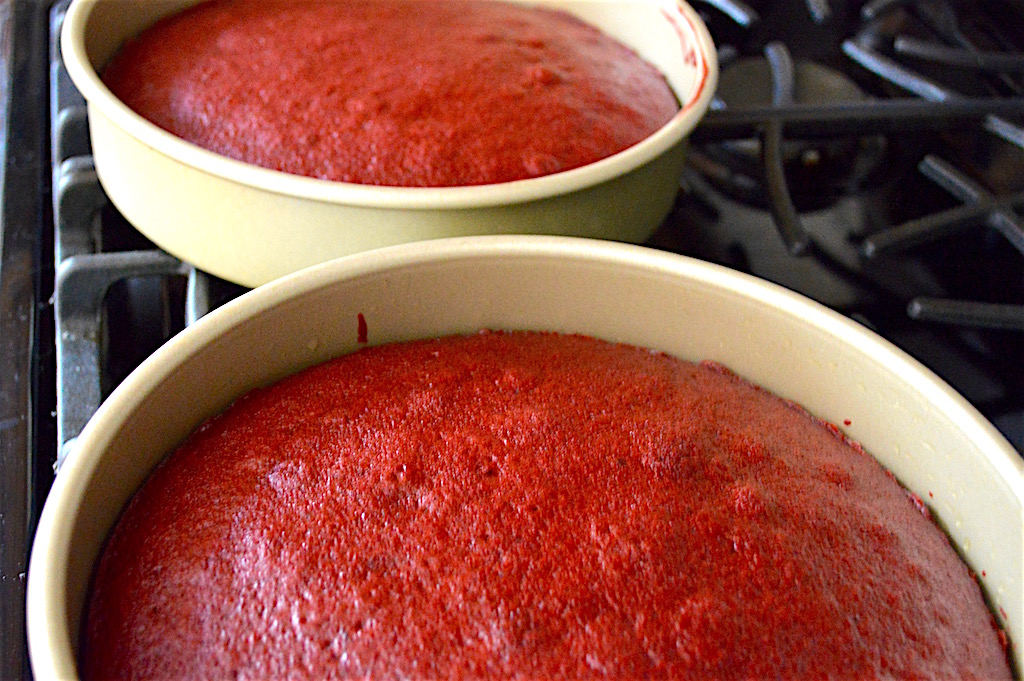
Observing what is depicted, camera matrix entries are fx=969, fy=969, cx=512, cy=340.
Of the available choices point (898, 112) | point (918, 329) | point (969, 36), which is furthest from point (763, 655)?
point (969, 36)

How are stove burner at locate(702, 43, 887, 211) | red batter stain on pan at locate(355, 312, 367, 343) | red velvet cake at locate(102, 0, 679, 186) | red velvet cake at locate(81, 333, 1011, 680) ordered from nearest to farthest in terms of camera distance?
1. red velvet cake at locate(81, 333, 1011, 680)
2. red batter stain on pan at locate(355, 312, 367, 343)
3. red velvet cake at locate(102, 0, 679, 186)
4. stove burner at locate(702, 43, 887, 211)

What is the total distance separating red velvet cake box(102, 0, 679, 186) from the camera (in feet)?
2.86

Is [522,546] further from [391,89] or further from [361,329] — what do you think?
[391,89]

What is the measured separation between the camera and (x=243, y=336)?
680 mm

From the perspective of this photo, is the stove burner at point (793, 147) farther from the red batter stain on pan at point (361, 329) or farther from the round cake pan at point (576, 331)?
the red batter stain on pan at point (361, 329)

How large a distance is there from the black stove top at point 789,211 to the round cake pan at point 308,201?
0.06 meters

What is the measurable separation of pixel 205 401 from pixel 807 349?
0.44 m

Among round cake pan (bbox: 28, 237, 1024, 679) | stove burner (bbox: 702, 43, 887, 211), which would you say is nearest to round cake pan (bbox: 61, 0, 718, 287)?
round cake pan (bbox: 28, 237, 1024, 679)

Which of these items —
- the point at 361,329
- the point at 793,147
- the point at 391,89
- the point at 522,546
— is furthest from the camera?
the point at 793,147

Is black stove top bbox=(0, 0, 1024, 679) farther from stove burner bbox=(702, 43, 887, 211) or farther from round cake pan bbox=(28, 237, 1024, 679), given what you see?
round cake pan bbox=(28, 237, 1024, 679)

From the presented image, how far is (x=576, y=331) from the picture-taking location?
31.2 inches

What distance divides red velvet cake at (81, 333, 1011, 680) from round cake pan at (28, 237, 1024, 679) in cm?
2

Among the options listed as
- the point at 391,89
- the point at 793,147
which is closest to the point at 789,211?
the point at 793,147

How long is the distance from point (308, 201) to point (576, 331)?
0.24 m
